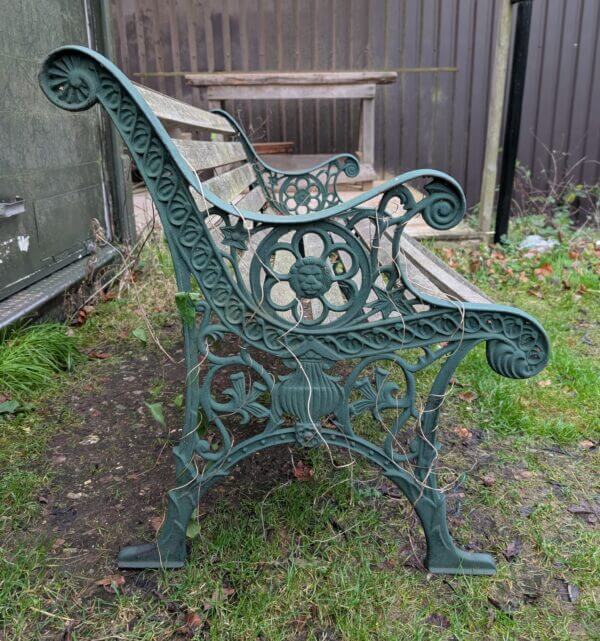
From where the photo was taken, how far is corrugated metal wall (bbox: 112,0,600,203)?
683 cm

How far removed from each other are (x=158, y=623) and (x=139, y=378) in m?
1.42

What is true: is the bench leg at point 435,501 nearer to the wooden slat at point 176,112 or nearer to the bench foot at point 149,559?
the bench foot at point 149,559

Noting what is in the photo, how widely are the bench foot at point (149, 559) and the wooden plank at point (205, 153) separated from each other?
3.59 ft

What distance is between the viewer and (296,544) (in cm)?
178

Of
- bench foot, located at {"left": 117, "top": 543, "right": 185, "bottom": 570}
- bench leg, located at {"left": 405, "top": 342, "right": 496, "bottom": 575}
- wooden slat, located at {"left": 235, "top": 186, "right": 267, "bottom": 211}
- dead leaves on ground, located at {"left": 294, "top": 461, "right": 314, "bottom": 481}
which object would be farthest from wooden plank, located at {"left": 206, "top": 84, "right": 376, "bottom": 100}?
bench foot, located at {"left": 117, "top": 543, "right": 185, "bottom": 570}

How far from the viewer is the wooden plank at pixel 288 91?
5379 mm

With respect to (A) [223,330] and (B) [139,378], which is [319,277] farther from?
(B) [139,378]

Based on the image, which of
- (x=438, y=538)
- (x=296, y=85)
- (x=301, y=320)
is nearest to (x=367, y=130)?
(x=296, y=85)

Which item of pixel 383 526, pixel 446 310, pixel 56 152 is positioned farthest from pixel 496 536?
pixel 56 152

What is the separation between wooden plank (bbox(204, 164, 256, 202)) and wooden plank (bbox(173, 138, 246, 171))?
0.05 metres

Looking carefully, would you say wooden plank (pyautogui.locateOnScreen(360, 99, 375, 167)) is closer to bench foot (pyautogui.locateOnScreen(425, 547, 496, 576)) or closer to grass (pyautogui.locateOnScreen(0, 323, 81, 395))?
grass (pyautogui.locateOnScreen(0, 323, 81, 395))

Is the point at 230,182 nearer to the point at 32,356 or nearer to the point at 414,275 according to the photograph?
the point at 414,275

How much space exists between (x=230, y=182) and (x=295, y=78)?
3495mm

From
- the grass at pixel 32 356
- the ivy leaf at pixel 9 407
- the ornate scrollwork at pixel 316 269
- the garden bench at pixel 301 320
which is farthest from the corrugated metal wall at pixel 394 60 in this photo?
the ornate scrollwork at pixel 316 269
